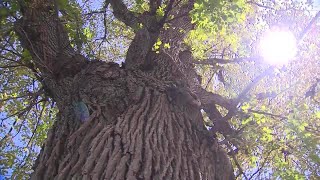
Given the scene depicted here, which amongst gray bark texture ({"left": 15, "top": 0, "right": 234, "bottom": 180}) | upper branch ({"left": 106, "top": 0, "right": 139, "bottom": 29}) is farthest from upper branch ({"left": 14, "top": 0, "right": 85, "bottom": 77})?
upper branch ({"left": 106, "top": 0, "right": 139, "bottom": 29})

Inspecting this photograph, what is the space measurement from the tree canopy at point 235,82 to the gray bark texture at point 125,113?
0.23 metres

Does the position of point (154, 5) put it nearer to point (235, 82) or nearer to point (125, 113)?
point (125, 113)

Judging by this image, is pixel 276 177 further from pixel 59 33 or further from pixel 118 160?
pixel 59 33

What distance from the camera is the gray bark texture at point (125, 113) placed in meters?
2.89

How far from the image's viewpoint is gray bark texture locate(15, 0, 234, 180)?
9.50 feet

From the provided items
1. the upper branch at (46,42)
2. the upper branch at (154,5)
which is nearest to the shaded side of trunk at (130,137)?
the upper branch at (46,42)

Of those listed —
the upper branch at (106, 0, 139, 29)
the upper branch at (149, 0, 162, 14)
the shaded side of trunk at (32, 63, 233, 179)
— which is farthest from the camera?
the upper branch at (106, 0, 139, 29)

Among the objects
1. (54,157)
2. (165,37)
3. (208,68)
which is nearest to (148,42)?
(165,37)

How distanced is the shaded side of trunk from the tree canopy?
0.55 m

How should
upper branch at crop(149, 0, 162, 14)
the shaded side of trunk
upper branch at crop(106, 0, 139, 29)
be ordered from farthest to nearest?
1. upper branch at crop(106, 0, 139, 29)
2. upper branch at crop(149, 0, 162, 14)
3. the shaded side of trunk

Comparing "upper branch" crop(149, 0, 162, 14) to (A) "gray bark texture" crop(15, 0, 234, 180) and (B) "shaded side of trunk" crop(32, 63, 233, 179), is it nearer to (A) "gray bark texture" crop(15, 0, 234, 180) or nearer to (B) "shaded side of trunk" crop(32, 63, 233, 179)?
(A) "gray bark texture" crop(15, 0, 234, 180)

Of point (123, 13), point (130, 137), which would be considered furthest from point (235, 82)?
point (130, 137)

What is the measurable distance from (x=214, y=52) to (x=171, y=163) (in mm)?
4701

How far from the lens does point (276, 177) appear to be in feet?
12.3
